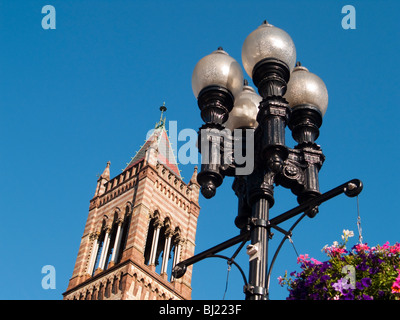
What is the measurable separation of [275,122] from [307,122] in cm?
87

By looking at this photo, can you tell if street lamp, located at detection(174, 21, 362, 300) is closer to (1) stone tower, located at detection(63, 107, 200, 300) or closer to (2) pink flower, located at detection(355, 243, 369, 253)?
(2) pink flower, located at detection(355, 243, 369, 253)

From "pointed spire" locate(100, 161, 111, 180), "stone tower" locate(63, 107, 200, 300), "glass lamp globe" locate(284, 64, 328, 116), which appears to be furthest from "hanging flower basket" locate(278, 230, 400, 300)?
"pointed spire" locate(100, 161, 111, 180)

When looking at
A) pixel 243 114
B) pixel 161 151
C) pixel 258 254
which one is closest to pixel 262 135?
pixel 243 114

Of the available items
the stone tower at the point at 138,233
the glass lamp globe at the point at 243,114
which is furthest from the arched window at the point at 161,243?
the glass lamp globe at the point at 243,114

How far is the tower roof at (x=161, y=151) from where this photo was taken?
41.1 metres

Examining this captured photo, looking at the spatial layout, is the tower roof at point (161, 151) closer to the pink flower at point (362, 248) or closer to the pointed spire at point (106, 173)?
the pointed spire at point (106, 173)

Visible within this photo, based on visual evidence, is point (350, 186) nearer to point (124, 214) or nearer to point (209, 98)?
point (209, 98)

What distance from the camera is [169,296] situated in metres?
33.3

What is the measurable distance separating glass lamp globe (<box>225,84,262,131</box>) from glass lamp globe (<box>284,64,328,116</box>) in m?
0.59

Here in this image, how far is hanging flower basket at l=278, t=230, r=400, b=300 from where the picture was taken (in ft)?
16.0

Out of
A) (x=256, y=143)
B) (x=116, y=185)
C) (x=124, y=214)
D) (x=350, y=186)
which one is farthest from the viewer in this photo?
(x=116, y=185)

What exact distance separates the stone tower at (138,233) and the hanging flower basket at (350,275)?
1058 inches

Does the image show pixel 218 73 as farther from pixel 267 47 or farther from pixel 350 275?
pixel 350 275
